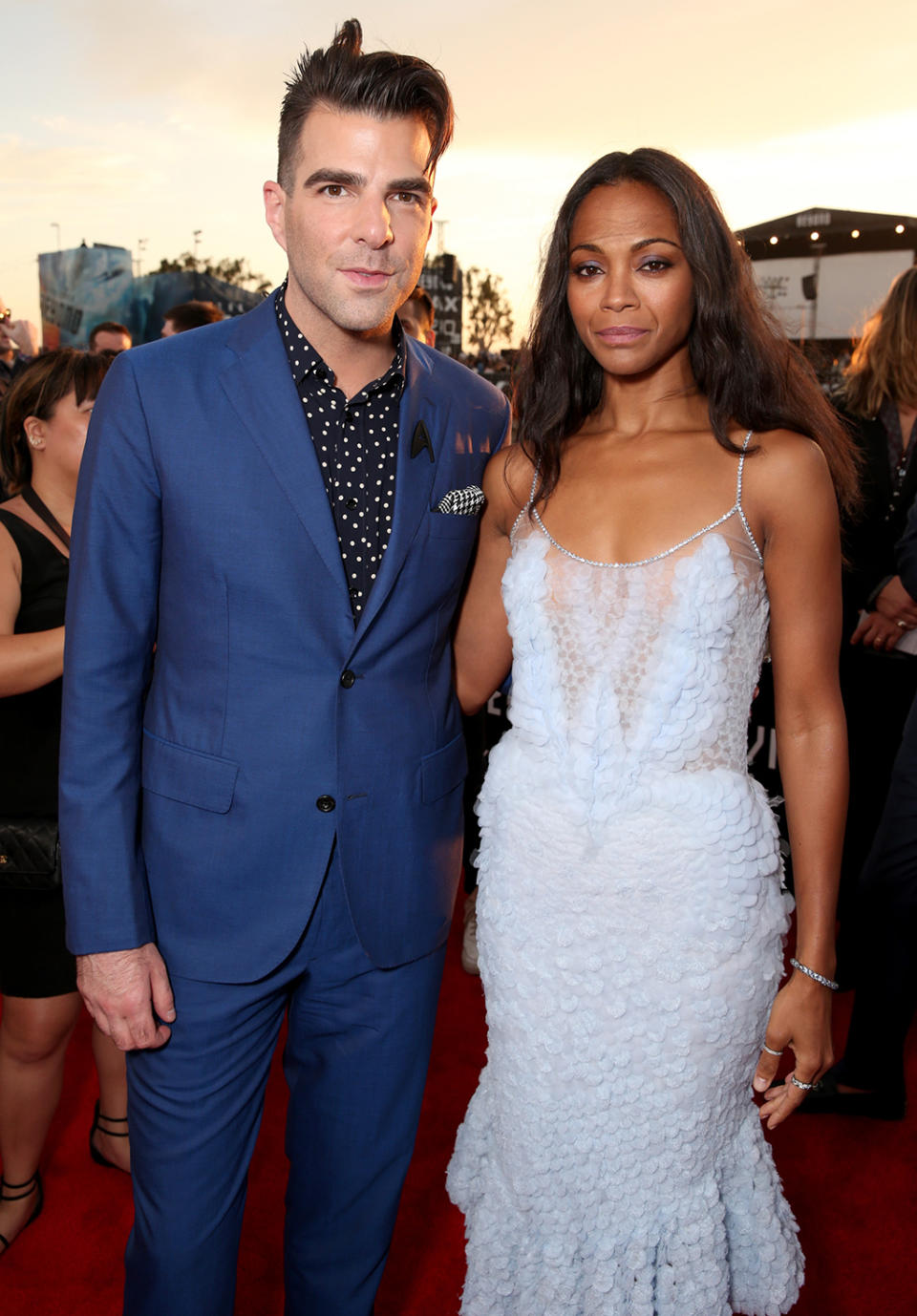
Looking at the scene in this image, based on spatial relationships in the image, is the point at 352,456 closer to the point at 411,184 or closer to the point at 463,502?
the point at 463,502

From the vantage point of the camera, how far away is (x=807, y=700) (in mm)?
1686

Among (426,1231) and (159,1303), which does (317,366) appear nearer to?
(159,1303)

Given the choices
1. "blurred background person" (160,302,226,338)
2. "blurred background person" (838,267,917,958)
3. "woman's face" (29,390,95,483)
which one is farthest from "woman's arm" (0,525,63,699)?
"blurred background person" (160,302,226,338)

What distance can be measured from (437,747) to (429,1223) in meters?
1.39

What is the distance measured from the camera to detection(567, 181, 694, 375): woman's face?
1.69 meters

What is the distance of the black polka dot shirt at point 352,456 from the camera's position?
171cm

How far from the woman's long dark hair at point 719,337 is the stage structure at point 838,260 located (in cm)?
2161

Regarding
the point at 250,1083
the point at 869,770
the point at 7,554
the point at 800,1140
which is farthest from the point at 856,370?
the point at 250,1083

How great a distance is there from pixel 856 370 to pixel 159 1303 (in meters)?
3.23

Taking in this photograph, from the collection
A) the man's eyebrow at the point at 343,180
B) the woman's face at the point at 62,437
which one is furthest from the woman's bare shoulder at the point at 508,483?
the woman's face at the point at 62,437

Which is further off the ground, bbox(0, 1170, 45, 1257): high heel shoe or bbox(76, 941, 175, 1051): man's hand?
bbox(76, 941, 175, 1051): man's hand

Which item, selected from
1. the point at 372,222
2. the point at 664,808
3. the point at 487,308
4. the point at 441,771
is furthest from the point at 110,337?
the point at 487,308

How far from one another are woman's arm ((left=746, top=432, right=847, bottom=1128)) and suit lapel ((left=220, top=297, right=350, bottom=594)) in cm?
64

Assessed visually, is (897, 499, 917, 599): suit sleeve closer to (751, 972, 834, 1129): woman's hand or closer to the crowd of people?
the crowd of people
